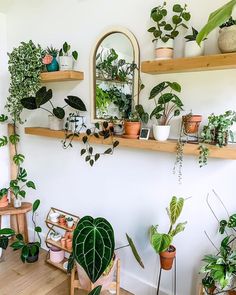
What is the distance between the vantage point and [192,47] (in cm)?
138

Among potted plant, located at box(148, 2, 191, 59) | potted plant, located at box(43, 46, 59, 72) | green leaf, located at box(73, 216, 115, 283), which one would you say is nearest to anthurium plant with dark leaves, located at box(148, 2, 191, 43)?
potted plant, located at box(148, 2, 191, 59)

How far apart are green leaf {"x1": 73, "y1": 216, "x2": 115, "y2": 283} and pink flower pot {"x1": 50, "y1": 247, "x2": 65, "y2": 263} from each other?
0.79 metres

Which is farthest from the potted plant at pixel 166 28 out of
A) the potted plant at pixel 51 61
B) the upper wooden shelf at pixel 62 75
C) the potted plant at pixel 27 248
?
the potted plant at pixel 27 248

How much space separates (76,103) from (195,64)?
0.97 meters

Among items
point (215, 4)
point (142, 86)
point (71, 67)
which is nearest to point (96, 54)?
point (71, 67)

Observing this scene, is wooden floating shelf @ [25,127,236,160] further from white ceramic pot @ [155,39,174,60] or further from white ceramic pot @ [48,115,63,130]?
white ceramic pot @ [155,39,174,60]

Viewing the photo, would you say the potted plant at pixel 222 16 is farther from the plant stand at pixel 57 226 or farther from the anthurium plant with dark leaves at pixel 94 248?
the plant stand at pixel 57 226

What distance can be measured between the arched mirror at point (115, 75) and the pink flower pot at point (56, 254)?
1229 mm

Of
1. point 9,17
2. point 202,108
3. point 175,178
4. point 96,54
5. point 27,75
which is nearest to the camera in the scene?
point 202,108

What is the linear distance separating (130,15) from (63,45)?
604mm

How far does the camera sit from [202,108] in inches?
59.9

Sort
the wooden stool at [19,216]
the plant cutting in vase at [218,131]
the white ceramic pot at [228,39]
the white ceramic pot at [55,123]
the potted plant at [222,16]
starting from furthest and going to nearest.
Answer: the wooden stool at [19,216], the white ceramic pot at [55,123], the plant cutting in vase at [218,131], the white ceramic pot at [228,39], the potted plant at [222,16]

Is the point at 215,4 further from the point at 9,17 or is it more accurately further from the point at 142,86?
the point at 9,17

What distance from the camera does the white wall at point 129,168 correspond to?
4.96 feet
